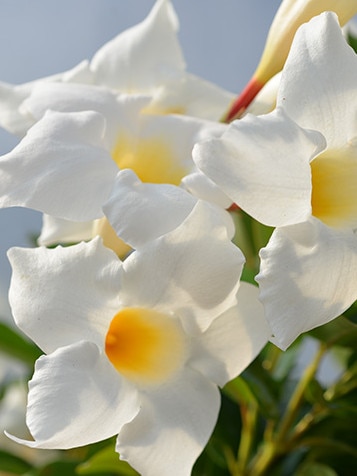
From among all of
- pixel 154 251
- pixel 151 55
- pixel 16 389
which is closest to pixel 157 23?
pixel 151 55

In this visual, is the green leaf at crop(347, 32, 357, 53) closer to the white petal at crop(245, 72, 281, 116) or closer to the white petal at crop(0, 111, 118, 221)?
the white petal at crop(245, 72, 281, 116)

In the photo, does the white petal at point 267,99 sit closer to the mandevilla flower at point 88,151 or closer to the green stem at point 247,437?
the mandevilla flower at point 88,151

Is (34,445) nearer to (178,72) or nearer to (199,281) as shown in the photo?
(199,281)

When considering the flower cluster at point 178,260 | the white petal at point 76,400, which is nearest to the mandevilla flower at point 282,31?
the flower cluster at point 178,260

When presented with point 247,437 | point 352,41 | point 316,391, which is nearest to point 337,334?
point 316,391

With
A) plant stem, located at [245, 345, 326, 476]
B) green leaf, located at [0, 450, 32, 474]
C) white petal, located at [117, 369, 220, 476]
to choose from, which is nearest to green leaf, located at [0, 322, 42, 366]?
green leaf, located at [0, 450, 32, 474]

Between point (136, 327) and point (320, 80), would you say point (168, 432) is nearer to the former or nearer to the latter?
point (136, 327)
